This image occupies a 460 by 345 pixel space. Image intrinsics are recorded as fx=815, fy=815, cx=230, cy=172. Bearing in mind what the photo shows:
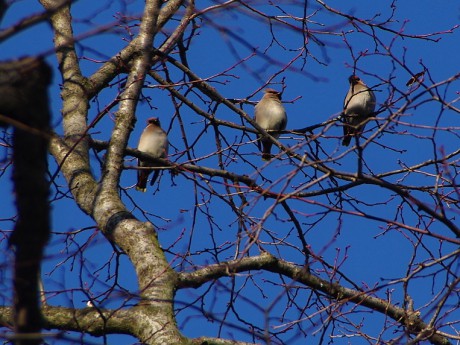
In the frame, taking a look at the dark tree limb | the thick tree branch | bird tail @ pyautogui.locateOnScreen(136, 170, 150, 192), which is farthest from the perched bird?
the dark tree limb

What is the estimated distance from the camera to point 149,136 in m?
8.64

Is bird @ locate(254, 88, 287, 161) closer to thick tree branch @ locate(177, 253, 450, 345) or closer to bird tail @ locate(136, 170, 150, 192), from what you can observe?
bird tail @ locate(136, 170, 150, 192)

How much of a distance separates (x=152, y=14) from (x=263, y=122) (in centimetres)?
352

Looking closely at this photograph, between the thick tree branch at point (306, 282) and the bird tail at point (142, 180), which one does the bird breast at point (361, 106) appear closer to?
the bird tail at point (142, 180)

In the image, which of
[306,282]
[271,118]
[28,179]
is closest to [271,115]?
[271,118]

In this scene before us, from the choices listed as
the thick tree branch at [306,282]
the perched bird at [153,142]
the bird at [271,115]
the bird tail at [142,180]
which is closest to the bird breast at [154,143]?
the perched bird at [153,142]

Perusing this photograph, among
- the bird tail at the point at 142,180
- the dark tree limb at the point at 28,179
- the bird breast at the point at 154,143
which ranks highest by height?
the bird breast at the point at 154,143

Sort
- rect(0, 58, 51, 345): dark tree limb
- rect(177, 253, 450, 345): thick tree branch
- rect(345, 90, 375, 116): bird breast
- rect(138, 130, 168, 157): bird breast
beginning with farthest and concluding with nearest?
rect(138, 130, 168, 157): bird breast, rect(345, 90, 375, 116): bird breast, rect(177, 253, 450, 345): thick tree branch, rect(0, 58, 51, 345): dark tree limb

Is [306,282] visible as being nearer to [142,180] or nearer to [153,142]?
[142,180]

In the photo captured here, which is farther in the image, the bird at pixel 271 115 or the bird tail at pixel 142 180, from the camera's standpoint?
the bird at pixel 271 115

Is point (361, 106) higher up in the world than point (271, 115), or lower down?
lower down

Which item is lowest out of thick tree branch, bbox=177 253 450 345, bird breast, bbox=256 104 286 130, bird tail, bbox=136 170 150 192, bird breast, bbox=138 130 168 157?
thick tree branch, bbox=177 253 450 345

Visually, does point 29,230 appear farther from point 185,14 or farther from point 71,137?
point 185,14

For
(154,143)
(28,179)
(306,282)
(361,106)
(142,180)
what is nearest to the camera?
(28,179)
